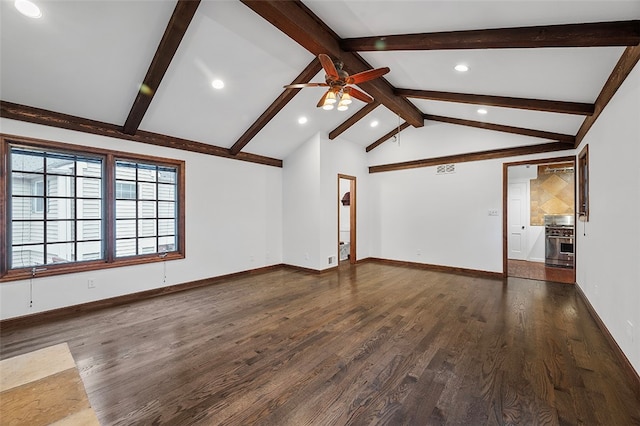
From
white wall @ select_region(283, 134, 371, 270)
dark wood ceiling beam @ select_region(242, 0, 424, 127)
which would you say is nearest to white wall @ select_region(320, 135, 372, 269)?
white wall @ select_region(283, 134, 371, 270)

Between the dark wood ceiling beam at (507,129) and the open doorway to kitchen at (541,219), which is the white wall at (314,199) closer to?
the dark wood ceiling beam at (507,129)

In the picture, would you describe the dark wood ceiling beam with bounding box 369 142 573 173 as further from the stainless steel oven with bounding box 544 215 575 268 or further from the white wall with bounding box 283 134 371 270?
the stainless steel oven with bounding box 544 215 575 268

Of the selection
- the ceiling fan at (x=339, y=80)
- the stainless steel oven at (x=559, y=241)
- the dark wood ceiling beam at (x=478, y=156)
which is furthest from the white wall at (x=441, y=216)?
the ceiling fan at (x=339, y=80)

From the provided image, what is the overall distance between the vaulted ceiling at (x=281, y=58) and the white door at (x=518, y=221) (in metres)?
3.14

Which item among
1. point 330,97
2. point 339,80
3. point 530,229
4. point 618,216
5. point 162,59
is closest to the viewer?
point 618,216

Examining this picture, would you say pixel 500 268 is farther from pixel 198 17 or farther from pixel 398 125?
pixel 198 17

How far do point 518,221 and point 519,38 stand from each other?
6.84m

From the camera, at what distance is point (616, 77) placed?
2641 mm

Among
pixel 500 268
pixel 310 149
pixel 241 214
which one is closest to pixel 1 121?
pixel 241 214

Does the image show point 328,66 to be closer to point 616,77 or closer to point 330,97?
point 330,97

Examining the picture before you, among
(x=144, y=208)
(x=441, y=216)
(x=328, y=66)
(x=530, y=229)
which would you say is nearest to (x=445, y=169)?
(x=441, y=216)

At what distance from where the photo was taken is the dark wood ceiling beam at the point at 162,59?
2.72 metres

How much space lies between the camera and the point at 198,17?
2947mm

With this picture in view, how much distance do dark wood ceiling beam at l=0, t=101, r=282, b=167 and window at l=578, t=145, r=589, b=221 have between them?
5946mm
